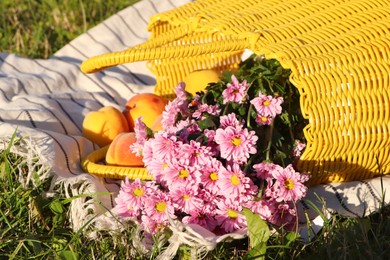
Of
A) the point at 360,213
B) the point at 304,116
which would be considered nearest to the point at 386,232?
the point at 360,213

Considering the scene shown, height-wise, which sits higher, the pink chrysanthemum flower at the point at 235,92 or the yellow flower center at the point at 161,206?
the pink chrysanthemum flower at the point at 235,92

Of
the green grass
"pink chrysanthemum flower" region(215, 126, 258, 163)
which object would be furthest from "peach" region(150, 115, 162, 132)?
the green grass

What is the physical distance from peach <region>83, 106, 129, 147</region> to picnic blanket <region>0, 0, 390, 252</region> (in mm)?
37

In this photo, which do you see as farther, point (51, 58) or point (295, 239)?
point (51, 58)

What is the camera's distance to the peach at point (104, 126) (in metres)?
2.00

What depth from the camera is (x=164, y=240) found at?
148 cm

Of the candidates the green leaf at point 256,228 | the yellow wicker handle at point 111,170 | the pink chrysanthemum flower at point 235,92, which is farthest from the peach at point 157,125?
the green leaf at point 256,228

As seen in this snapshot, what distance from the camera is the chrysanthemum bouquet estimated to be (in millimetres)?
1480

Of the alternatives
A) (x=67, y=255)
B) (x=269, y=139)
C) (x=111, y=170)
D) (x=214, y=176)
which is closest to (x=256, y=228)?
(x=214, y=176)

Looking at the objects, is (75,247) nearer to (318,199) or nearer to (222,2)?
(318,199)

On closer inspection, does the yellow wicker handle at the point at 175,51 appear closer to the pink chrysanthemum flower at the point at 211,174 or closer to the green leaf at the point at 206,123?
the green leaf at the point at 206,123

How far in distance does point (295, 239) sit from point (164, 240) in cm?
26

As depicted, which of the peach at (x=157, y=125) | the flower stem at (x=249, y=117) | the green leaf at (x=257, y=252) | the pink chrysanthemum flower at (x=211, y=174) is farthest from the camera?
the peach at (x=157, y=125)

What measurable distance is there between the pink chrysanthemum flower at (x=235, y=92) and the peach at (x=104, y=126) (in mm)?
443
